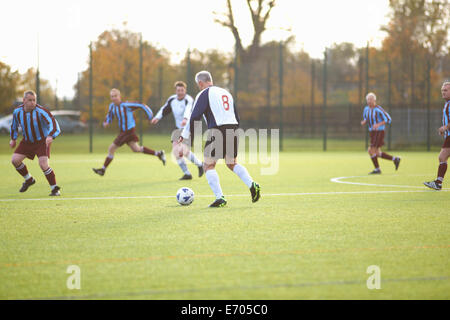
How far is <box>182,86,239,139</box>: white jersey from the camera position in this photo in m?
8.91

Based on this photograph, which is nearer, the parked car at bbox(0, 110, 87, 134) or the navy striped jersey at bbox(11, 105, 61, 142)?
the navy striped jersey at bbox(11, 105, 61, 142)

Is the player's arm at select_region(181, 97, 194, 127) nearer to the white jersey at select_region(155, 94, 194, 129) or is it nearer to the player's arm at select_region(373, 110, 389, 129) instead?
the white jersey at select_region(155, 94, 194, 129)

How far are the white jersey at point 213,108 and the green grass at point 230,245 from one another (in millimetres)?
1285

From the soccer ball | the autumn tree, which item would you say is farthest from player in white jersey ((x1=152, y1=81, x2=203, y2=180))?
the autumn tree

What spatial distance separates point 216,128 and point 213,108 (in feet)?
0.99

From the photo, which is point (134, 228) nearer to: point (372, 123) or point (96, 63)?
point (372, 123)

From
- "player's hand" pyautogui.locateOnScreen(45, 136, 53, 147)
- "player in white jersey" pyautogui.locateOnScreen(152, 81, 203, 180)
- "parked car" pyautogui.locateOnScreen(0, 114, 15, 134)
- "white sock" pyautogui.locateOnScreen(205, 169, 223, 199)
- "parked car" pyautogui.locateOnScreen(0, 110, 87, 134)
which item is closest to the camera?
"white sock" pyautogui.locateOnScreen(205, 169, 223, 199)

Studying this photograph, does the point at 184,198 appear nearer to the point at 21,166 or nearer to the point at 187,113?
the point at 21,166

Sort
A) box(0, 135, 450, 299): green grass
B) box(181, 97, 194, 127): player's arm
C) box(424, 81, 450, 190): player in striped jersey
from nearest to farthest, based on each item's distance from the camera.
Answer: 1. box(0, 135, 450, 299): green grass
2. box(424, 81, 450, 190): player in striped jersey
3. box(181, 97, 194, 127): player's arm

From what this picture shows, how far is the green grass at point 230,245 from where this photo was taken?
454 centimetres

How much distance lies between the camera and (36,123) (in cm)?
1073

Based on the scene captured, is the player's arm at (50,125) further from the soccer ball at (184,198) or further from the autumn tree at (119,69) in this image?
the autumn tree at (119,69)

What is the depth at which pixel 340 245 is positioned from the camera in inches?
240

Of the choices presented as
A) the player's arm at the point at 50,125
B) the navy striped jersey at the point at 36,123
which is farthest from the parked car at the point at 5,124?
the player's arm at the point at 50,125
